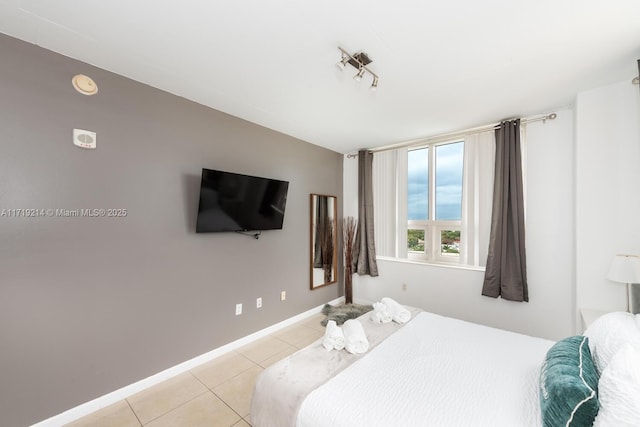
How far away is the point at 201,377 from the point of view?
2.32 meters

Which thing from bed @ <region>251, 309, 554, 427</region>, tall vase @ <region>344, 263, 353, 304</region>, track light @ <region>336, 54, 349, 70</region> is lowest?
tall vase @ <region>344, 263, 353, 304</region>

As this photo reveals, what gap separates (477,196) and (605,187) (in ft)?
3.50

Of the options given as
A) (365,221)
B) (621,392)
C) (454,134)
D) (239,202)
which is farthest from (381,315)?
(454,134)

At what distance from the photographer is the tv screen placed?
246 cm

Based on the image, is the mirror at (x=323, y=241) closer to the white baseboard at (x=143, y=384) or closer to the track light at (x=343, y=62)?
the white baseboard at (x=143, y=384)

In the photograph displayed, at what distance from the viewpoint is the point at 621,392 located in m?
0.92

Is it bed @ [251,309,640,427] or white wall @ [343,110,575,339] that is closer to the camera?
bed @ [251,309,640,427]

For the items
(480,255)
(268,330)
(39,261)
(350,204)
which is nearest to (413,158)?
(350,204)

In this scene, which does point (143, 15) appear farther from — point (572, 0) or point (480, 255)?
point (480, 255)

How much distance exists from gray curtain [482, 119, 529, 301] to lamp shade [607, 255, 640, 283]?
30.7 inches

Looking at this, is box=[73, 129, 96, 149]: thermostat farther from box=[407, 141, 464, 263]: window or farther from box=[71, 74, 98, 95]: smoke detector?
box=[407, 141, 464, 263]: window

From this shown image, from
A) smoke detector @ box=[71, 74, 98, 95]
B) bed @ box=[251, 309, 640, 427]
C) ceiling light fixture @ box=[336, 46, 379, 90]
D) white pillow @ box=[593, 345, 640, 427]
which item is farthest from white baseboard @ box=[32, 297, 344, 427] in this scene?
ceiling light fixture @ box=[336, 46, 379, 90]

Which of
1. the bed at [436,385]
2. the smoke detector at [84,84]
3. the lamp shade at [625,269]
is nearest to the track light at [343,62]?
the smoke detector at [84,84]

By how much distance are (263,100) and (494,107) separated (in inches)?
92.0
